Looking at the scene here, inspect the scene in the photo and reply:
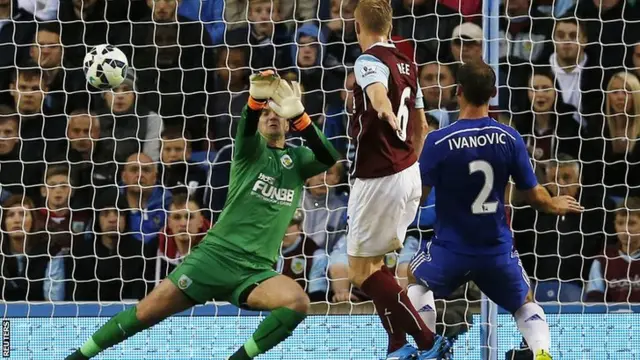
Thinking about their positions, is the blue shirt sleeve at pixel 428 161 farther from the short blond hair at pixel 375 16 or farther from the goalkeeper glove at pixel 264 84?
the goalkeeper glove at pixel 264 84

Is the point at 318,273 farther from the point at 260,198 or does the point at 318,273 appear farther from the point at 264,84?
the point at 264,84

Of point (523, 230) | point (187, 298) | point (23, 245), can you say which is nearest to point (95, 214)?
point (23, 245)

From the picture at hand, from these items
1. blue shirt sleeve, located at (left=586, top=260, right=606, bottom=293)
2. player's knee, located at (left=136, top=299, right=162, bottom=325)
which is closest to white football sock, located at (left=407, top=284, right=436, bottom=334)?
player's knee, located at (left=136, top=299, right=162, bottom=325)

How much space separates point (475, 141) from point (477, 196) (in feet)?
0.86

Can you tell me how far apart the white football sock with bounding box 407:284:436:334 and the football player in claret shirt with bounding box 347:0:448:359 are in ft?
0.52

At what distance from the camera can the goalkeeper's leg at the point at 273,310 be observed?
681cm

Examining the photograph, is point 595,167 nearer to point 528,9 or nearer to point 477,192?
point 528,9

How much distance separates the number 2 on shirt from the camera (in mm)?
6258

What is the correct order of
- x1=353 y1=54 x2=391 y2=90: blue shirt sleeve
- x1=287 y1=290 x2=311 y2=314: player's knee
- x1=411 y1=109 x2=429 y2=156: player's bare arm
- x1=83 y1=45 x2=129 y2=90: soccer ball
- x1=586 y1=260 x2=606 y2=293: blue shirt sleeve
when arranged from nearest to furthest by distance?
x1=353 y1=54 x2=391 y2=90: blue shirt sleeve, x1=411 y1=109 x2=429 y2=156: player's bare arm, x1=287 y1=290 x2=311 y2=314: player's knee, x1=83 y1=45 x2=129 y2=90: soccer ball, x1=586 y1=260 x2=606 y2=293: blue shirt sleeve

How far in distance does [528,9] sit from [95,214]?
129 inches

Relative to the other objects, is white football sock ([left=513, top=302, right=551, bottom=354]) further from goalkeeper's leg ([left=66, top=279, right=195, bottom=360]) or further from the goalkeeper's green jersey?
goalkeeper's leg ([left=66, top=279, right=195, bottom=360])

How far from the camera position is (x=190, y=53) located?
9344 mm

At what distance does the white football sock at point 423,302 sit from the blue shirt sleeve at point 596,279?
2.34 metres

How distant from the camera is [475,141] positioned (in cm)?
625
